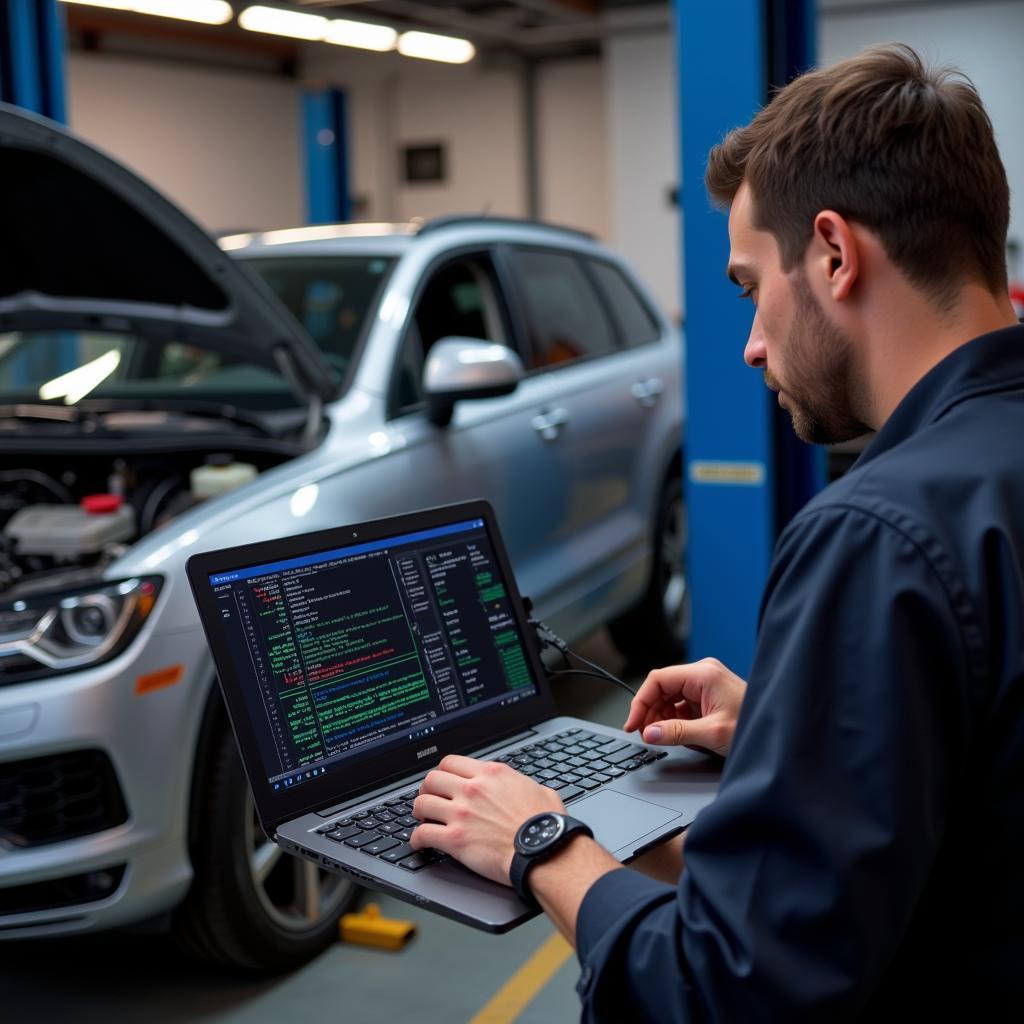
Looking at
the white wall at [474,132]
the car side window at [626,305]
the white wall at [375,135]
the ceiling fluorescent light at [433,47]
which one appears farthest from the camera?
the white wall at [474,132]

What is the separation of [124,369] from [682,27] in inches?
80.4

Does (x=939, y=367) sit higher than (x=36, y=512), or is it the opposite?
(x=939, y=367)

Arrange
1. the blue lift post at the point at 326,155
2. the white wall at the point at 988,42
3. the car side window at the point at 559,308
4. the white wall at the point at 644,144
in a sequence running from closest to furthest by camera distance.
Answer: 1. the car side window at the point at 559,308
2. the blue lift post at the point at 326,155
3. the white wall at the point at 988,42
4. the white wall at the point at 644,144

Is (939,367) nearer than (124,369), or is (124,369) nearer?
(939,367)

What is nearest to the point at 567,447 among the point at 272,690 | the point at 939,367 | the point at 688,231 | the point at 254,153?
the point at 688,231

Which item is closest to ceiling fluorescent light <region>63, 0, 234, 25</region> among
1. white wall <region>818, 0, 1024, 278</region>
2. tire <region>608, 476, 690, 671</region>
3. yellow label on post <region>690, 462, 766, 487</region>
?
tire <region>608, 476, 690, 671</region>

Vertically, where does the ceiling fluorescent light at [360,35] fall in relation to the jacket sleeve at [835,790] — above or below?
above

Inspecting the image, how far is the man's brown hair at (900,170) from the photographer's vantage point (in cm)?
112

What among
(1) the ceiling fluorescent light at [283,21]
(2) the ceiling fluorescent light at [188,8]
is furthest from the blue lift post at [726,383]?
(1) the ceiling fluorescent light at [283,21]

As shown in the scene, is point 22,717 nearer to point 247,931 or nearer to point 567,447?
point 247,931

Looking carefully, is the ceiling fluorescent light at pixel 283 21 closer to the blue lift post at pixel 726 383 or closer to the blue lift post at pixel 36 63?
the blue lift post at pixel 36 63

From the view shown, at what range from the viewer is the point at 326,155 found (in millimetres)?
11875

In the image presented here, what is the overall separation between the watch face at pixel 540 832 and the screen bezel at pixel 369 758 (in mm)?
360

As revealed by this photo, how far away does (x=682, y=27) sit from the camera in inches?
150
